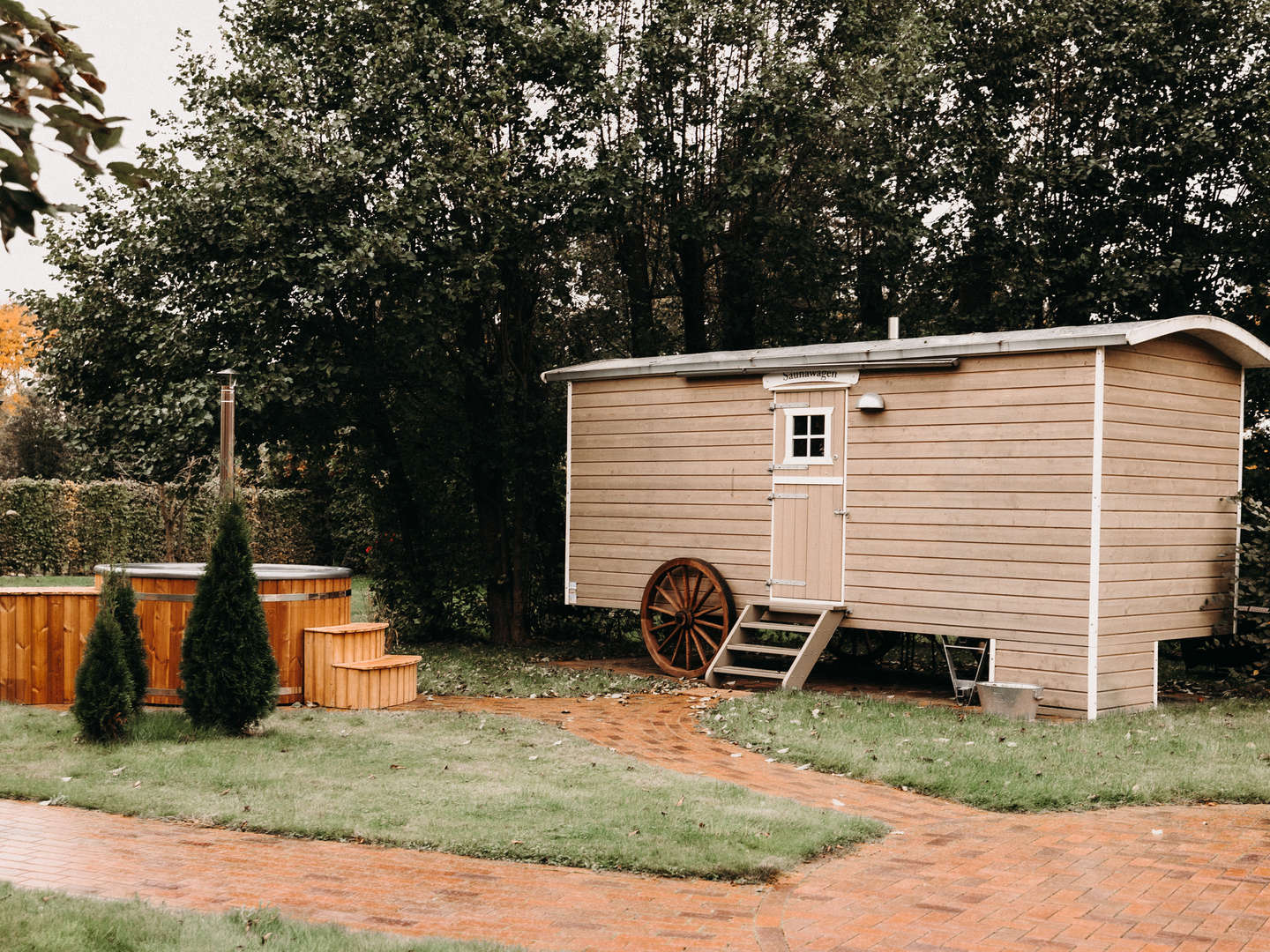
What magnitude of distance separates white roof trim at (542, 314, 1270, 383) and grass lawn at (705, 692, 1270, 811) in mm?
2935

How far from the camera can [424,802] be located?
20.4 feet

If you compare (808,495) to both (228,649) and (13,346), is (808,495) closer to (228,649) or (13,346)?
(228,649)

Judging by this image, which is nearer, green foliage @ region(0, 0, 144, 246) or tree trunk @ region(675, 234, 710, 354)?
green foliage @ region(0, 0, 144, 246)

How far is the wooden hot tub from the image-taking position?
9.12m

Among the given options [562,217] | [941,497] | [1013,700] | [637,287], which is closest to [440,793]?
[1013,700]

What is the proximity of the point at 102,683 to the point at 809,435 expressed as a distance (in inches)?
251

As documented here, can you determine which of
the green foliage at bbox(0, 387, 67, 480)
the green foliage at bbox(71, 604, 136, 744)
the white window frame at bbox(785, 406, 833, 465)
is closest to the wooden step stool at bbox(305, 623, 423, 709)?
the green foliage at bbox(71, 604, 136, 744)

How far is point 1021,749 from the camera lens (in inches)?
306

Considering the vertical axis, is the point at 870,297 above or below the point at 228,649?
above

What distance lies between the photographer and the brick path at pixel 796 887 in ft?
14.6

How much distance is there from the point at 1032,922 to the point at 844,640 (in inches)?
364

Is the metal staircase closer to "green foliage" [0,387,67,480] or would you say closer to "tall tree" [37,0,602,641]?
"tall tree" [37,0,602,641]

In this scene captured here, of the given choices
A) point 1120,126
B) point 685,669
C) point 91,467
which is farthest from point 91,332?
point 1120,126

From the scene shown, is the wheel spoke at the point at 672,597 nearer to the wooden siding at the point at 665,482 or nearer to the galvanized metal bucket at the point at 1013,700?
the wooden siding at the point at 665,482
